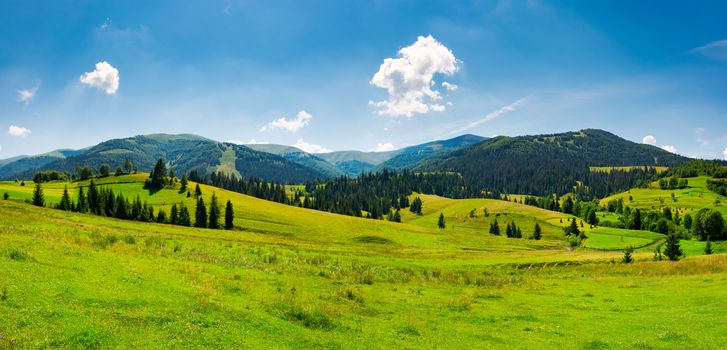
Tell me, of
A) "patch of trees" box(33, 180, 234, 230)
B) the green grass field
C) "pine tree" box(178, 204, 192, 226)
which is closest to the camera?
the green grass field

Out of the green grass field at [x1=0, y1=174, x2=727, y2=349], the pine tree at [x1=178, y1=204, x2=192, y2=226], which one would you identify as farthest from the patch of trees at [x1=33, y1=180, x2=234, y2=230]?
the green grass field at [x1=0, y1=174, x2=727, y2=349]

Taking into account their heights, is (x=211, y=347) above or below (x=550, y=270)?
above

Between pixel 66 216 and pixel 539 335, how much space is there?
7035 cm

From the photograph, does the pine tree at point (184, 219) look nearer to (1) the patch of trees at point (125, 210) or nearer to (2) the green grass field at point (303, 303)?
(1) the patch of trees at point (125, 210)

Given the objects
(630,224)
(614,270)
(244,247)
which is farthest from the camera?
(630,224)

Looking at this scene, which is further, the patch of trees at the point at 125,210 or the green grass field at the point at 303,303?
the patch of trees at the point at 125,210

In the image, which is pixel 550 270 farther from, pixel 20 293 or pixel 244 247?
pixel 20 293

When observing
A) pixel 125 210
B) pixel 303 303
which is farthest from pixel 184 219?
pixel 303 303

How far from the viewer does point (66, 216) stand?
2462 inches

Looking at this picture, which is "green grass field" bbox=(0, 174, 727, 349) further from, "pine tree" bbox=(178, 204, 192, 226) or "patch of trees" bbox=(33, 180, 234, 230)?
"pine tree" bbox=(178, 204, 192, 226)

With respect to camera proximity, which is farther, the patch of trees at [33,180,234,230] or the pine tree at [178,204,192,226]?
the pine tree at [178,204,192,226]

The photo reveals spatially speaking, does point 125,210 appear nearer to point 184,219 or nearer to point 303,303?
point 184,219

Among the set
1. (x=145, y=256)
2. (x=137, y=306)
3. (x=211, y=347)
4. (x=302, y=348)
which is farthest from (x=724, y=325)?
(x=145, y=256)

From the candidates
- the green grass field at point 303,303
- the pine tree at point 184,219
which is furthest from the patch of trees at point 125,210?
the green grass field at point 303,303
